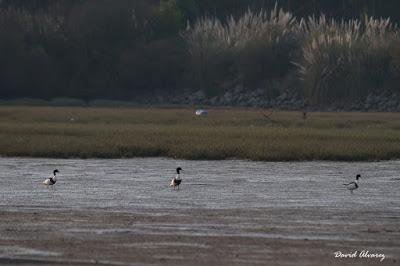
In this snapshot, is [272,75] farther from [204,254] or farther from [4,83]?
[204,254]

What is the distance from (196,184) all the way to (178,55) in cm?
2925

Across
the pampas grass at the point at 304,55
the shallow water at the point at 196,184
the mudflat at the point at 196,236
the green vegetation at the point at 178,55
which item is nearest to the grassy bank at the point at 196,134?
the shallow water at the point at 196,184

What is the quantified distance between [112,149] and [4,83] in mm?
20146

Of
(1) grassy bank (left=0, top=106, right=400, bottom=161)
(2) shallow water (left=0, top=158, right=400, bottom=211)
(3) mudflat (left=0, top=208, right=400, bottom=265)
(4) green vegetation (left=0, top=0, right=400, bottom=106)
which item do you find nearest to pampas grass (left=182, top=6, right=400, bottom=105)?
(4) green vegetation (left=0, top=0, right=400, bottom=106)

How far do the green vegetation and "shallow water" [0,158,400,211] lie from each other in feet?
59.5

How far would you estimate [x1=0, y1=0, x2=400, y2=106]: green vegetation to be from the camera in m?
46.6

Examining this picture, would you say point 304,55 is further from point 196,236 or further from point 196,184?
point 196,236

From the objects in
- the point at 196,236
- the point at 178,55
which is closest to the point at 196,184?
the point at 196,236

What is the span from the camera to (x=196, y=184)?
24.2m

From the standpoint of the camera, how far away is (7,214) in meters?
19.4

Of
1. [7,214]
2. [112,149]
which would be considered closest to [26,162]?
[112,149]

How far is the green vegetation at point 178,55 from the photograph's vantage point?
46.6 m

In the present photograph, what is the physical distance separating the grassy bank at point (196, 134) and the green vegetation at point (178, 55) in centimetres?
465

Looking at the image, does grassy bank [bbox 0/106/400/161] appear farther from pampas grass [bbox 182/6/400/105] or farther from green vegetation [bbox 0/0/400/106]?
green vegetation [bbox 0/0/400/106]
